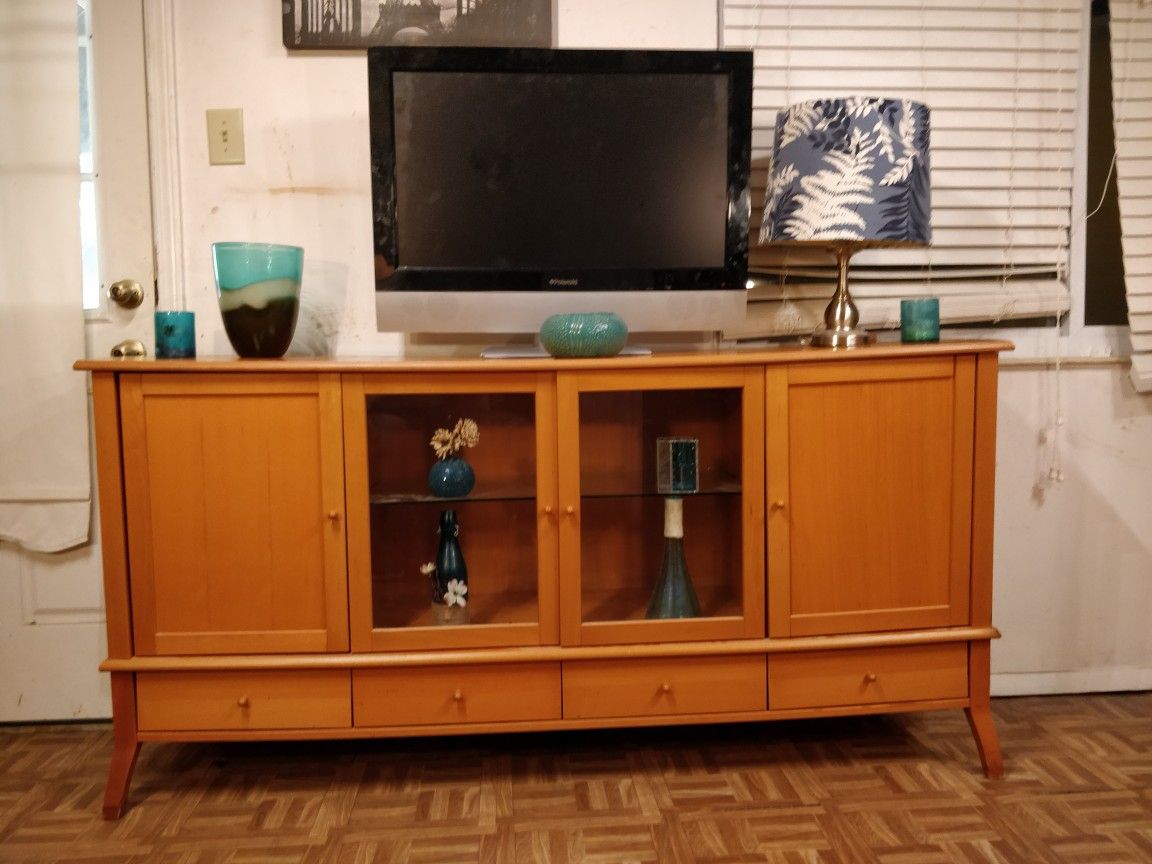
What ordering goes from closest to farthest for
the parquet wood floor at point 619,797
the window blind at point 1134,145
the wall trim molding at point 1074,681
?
the parquet wood floor at point 619,797, the window blind at point 1134,145, the wall trim molding at point 1074,681

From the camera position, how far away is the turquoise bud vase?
1790 millimetres

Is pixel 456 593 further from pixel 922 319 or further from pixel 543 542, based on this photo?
pixel 922 319

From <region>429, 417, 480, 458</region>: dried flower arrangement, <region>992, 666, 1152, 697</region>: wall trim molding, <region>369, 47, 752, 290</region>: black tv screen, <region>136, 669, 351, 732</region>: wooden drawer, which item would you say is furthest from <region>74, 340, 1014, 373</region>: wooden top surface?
<region>992, 666, 1152, 697</region>: wall trim molding

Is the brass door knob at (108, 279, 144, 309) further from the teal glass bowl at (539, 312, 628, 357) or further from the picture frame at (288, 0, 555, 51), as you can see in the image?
the teal glass bowl at (539, 312, 628, 357)

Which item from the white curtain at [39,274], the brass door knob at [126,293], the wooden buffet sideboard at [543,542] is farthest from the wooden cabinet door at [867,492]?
the white curtain at [39,274]

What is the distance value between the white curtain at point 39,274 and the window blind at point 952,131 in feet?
4.84

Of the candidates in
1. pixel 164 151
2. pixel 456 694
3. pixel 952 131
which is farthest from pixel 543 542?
pixel 952 131

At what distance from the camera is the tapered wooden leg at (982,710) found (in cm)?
180

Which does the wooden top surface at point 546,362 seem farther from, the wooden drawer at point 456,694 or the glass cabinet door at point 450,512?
the wooden drawer at point 456,694

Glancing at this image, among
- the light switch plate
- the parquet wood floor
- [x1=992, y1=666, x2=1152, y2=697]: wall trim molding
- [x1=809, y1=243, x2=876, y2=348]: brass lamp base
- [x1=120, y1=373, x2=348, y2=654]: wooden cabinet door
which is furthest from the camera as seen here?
[x1=992, y1=666, x2=1152, y2=697]: wall trim molding

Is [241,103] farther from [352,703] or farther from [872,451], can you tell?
[872,451]

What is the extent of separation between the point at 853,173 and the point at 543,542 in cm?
93

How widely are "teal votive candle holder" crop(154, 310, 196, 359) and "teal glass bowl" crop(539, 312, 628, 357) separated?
0.69 metres

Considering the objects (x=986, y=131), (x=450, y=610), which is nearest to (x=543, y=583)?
→ (x=450, y=610)
